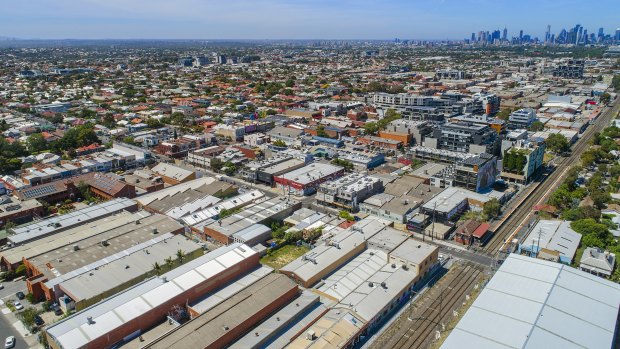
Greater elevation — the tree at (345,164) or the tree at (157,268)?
the tree at (345,164)

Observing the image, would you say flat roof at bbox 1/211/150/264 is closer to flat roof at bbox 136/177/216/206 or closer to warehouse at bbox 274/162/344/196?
flat roof at bbox 136/177/216/206

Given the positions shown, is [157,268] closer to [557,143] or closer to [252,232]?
[252,232]

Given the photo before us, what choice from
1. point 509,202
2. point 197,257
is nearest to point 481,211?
point 509,202

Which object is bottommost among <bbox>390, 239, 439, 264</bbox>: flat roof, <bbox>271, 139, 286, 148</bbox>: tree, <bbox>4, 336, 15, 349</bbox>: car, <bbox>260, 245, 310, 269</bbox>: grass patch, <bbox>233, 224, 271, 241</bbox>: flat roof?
<bbox>4, 336, 15, 349</bbox>: car

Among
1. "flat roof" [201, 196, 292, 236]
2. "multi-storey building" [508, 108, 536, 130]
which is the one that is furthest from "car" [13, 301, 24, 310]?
"multi-storey building" [508, 108, 536, 130]

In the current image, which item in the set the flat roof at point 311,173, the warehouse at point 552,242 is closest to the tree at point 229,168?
the flat roof at point 311,173

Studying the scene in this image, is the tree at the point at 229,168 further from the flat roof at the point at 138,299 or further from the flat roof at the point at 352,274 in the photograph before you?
the flat roof at the point at 352,274

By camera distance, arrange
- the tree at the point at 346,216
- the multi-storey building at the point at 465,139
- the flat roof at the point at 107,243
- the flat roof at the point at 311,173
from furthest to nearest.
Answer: the multi-storey building at the point at 465,139, the flat roof at the point at 311,173, the tree at the point at 346,216, the flat roof at the point at 107,243

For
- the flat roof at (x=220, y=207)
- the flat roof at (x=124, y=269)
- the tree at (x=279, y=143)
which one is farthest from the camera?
the tree at (x=279, y=143)
